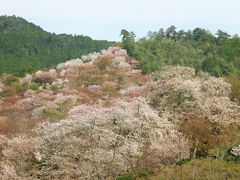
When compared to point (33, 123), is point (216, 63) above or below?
above

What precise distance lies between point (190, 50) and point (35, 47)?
189 feet

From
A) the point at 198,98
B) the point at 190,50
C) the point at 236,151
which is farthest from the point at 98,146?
the point at 190,50

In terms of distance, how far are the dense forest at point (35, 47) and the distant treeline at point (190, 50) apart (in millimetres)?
27595

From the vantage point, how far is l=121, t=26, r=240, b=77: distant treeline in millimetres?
64250

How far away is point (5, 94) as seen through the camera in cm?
6650

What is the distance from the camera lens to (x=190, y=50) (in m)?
78.4

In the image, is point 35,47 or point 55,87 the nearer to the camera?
point 55,87

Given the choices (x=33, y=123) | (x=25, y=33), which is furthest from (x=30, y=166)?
(x=25, y=33)

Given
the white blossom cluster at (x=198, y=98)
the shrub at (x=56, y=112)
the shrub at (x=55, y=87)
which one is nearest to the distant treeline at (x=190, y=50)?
the shrub at (x=55, y=87)

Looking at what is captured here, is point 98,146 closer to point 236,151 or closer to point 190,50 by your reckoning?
point 236,151

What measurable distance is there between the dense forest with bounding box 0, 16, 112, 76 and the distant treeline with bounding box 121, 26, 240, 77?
27595 mm

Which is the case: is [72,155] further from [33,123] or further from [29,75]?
[29,75]

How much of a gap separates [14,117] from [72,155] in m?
26.2

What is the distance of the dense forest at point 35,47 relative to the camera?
363 ft
